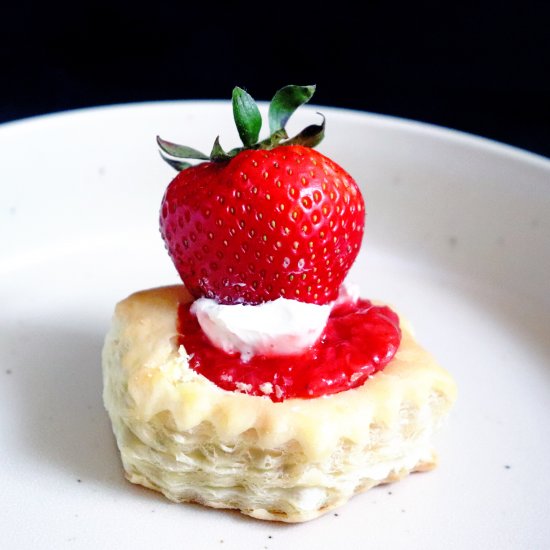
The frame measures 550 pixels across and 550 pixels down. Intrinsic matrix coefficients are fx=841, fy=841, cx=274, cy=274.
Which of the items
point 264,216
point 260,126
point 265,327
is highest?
point 260,126

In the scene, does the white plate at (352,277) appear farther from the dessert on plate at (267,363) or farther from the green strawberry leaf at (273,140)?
the green strawberry leaf at (273,140)

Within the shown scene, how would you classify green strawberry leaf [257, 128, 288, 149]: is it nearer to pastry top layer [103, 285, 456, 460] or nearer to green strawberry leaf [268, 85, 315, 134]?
green strawberry leaf [268, 85, 315, 134]

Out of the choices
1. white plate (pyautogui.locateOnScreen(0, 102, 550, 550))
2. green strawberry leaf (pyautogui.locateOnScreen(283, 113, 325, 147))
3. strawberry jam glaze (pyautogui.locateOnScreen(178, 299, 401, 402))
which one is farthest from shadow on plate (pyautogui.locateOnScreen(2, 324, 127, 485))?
green strawberry leaf (pyautogui.locateOnScreen(283, 113, 325, 147))

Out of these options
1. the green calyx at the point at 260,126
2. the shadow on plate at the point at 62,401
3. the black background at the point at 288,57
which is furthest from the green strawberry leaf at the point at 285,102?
the black background at the point at 288,57

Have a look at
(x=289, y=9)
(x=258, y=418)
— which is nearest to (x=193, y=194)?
(x=258, y=418)

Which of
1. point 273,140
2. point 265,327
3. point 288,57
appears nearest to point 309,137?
point 273,140

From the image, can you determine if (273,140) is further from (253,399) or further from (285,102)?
(253,399)
